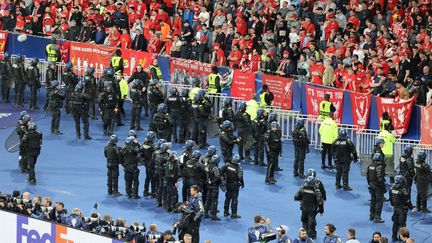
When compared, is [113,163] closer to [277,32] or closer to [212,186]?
[212,186]

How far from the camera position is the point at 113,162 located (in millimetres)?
35875

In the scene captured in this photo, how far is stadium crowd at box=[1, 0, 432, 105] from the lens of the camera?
1618 inches

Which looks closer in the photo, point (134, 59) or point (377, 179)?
point (377, 179)

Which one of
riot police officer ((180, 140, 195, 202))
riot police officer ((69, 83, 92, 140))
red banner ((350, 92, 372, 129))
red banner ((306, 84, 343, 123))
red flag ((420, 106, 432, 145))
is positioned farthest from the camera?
riot police officer ((69, 83, 92, 140))

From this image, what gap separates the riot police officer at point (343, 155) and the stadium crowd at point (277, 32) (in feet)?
12.7

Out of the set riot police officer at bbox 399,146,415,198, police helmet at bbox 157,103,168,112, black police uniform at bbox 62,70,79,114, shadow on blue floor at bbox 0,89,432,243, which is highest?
black police uniform at bbox 62,70,79,114

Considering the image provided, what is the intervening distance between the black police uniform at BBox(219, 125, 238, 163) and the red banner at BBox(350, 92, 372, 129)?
436 cm

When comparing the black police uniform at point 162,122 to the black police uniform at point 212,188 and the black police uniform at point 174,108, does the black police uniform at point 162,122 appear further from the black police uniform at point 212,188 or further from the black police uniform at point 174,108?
the black police uniform at point 212,188

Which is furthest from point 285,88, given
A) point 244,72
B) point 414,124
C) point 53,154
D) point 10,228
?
point 10,228

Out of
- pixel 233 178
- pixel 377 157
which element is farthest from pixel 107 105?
pixel 377 157

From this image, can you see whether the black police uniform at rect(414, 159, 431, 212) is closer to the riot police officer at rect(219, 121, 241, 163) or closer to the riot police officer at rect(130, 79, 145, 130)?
the riot police officer at rect(219, 121, 241, 163)

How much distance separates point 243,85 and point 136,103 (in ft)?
11.3

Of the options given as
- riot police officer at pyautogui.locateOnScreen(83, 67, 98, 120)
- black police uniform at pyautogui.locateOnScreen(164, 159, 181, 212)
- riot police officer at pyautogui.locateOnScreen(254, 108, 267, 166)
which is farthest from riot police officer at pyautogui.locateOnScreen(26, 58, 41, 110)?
black police uniform at pyautogui.locateOnScreen(164, 159, 181, 212)

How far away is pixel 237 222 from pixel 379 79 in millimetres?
8239
